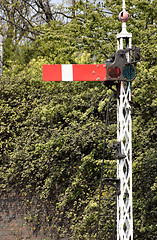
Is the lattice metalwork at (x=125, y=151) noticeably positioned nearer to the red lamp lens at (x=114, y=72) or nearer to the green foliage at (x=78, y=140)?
the red lamp lens at (x=114, y=72)

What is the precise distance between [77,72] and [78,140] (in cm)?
309

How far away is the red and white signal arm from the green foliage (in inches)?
99.4

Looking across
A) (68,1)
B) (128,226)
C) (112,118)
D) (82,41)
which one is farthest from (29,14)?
(128,226)

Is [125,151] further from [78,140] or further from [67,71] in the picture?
[78,140]

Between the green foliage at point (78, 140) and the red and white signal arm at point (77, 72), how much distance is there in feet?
8.28

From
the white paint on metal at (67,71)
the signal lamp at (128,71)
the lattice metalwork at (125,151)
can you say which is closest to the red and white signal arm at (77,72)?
the white paint on metal at (67,71)

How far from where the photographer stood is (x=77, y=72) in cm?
388

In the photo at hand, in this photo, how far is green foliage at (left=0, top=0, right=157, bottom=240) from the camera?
6.30 meters

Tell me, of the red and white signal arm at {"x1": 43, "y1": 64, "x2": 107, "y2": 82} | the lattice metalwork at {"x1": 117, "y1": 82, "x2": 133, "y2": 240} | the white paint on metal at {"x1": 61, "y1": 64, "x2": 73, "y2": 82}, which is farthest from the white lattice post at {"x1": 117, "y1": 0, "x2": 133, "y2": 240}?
the white paint on metal at {"x1": 61, "y1": 64, "x2": 73, "y2": 82}

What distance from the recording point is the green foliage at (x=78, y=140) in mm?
6297

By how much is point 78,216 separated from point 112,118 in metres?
2.09

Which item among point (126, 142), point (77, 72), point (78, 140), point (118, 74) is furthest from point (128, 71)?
point (78, 140)

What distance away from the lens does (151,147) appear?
6.28m

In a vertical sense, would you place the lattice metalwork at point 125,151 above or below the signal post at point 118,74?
below
